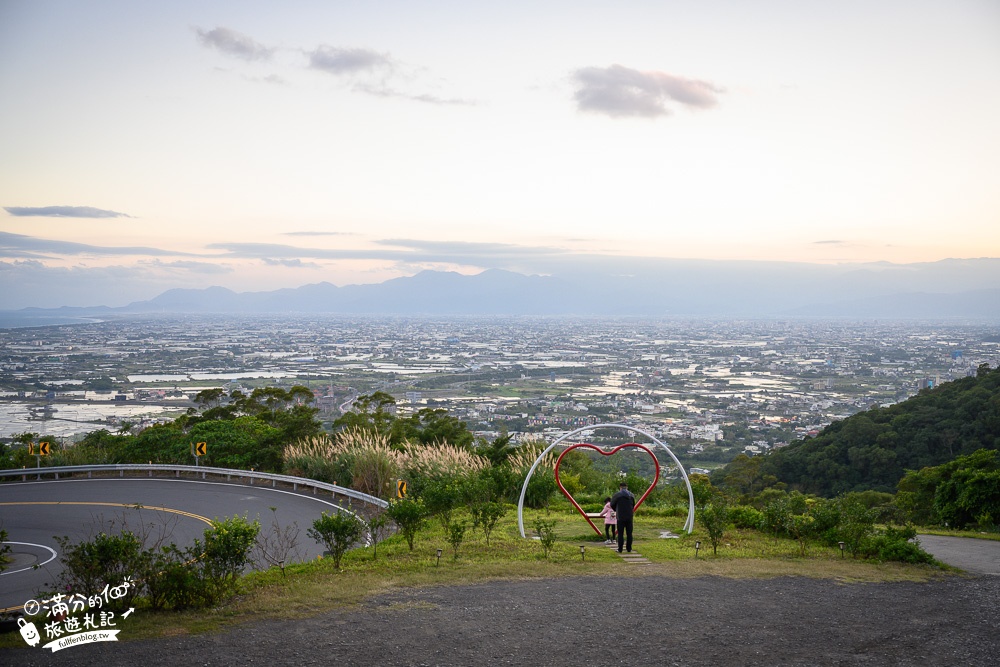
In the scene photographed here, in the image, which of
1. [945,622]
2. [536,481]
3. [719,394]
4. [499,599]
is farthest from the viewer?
[719,394]

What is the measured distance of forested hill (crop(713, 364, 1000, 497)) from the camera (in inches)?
1150

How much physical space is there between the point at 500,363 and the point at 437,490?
246 feet

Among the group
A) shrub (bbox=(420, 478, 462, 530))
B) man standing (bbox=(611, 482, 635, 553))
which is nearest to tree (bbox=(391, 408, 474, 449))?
shrub (bbox=(420, 478, 462, 530))

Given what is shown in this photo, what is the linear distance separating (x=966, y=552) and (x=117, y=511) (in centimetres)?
1747

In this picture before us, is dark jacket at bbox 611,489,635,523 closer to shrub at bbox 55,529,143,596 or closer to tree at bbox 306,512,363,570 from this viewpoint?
tree at bbox 306,512,363,570

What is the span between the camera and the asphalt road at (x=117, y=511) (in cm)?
1213

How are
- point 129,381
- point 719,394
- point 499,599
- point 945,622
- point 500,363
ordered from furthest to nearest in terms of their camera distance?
point 500,363 → point 719,394 → point 129,381 → point 499,599 → point 945,622

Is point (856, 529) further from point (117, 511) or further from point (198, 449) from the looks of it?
point (198, 449)

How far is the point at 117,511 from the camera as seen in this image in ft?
53.2

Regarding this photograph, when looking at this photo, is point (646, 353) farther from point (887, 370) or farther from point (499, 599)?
point (499, 599)

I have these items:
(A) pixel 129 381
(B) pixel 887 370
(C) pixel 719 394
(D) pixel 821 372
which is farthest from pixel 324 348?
(B) pixel 887 370

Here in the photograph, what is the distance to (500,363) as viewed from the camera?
289 feet

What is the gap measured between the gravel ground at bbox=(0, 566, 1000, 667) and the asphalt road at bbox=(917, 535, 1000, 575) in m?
1.83

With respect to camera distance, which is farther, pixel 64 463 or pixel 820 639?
pixel 64 463
